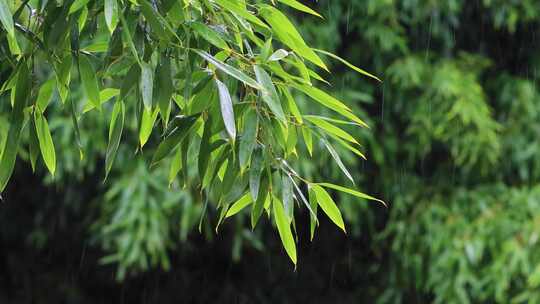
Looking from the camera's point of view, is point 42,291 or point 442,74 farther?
point 42,291

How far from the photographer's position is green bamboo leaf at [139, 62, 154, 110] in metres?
1.23

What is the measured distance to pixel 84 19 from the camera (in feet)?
4.52

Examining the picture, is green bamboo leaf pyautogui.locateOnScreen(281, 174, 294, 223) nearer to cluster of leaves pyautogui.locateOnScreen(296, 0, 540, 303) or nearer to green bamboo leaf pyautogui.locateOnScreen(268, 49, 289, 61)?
green bamboo leaf pyautogui.locateOnScreen(268, 49, 289, 61)

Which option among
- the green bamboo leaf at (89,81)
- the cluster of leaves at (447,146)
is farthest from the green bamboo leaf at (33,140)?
the cluster of leaves at (447,146)

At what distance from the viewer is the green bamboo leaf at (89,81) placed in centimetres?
133

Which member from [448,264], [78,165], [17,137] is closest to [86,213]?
[78,165]

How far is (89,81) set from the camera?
1.34m

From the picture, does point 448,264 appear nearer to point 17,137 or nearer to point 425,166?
point 425,166

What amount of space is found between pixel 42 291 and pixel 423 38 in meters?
2.12

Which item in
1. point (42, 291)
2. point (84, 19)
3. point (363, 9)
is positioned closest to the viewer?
point (84, 19)

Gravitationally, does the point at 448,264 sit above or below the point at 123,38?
below

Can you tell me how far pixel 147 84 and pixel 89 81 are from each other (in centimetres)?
13

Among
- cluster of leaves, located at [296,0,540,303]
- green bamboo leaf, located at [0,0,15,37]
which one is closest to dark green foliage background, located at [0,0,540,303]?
cluster of leaves, located at [296,0,540,303]

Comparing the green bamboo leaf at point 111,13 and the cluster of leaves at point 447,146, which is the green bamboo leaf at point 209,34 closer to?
the green bamboo leaf at point 111,13
